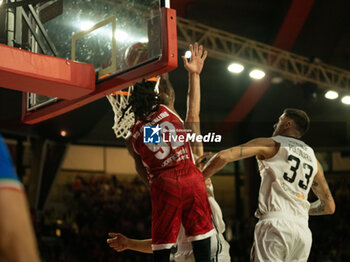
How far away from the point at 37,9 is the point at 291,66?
871cm

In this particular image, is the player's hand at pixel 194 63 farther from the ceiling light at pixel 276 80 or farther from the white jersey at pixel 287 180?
the ceiling light at pixel 276 80

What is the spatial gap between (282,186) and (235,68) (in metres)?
8.28

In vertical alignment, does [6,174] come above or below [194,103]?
below

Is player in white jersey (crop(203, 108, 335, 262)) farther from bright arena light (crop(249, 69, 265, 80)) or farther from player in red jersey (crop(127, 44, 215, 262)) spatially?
bright arena light (crop(249, 69, 265, 80))

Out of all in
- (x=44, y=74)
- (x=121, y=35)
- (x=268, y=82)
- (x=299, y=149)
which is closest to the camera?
(x=299, y=149)

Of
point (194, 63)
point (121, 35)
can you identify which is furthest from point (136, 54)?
point (194, 63)

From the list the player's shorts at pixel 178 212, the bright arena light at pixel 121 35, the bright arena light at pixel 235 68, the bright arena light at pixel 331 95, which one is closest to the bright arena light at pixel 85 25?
the bright arena light at pixel 121 35

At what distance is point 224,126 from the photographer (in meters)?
15.4

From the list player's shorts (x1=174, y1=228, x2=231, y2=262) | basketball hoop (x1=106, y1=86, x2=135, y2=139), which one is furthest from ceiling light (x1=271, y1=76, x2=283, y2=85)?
player's shorts (x1=174, y1=228, x2=231, y2=262)

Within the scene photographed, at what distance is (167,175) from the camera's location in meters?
3.49

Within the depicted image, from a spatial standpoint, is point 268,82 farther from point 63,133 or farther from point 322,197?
point 322,197

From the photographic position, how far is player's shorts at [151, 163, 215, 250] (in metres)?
3.37

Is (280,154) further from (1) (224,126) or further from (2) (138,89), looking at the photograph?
(1) (224,126)

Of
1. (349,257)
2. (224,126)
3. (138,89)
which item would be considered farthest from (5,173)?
(224,126)
